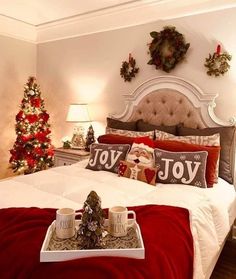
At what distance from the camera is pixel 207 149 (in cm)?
248

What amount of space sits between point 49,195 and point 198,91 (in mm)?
1892

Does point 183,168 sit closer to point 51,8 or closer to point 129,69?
point 129,69

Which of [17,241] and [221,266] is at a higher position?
[17,241]

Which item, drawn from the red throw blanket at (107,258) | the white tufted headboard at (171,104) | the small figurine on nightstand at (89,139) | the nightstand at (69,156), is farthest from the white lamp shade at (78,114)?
the red throw blanket at (107,258)

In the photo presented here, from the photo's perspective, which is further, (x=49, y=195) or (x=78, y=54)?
(x=78, y=54)

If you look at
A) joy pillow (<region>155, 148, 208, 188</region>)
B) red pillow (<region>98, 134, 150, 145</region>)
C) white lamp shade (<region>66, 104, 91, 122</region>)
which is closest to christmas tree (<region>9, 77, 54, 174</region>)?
white lamp shade (<region>66, 104, 91, 122</region>)

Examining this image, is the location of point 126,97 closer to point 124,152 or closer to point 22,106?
point 124,152

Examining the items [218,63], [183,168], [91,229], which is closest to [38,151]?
[183,168]

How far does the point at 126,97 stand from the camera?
11.3 feet

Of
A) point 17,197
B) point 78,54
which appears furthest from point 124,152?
point 78,54

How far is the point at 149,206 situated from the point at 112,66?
2.49 m

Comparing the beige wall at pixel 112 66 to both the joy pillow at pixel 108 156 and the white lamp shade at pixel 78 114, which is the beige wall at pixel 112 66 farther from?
the joy pillow at pixel 108 156

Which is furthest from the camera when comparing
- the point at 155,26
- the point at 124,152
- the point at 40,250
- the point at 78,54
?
the point at 78,54

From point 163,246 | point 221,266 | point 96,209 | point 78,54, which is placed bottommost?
point 221,266
